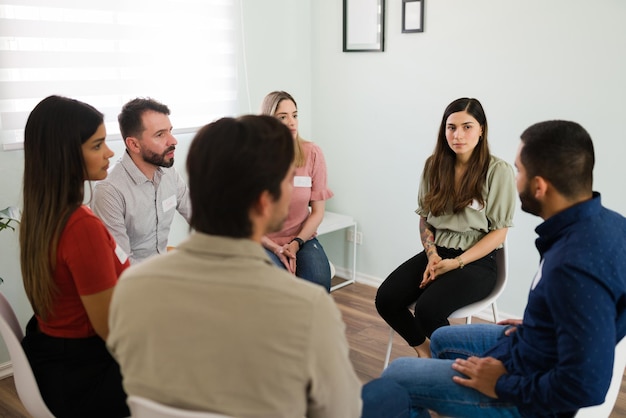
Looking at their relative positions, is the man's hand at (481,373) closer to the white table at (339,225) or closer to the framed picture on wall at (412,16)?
the white table at (339,225)

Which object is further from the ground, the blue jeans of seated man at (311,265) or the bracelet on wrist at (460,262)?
the bracelet on wrist at (460,262)

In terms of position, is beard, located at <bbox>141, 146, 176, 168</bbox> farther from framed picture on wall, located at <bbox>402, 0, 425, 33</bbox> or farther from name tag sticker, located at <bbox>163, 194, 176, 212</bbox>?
framed picture on wall, located at <bbox>402, 0, 425, 33</bbox>

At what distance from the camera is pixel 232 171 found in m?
1.10

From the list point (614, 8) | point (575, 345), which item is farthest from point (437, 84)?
point (575, 345)

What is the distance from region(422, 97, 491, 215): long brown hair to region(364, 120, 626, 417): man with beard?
92 cm

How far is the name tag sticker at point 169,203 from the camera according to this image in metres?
2.46

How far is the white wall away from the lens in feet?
9.52

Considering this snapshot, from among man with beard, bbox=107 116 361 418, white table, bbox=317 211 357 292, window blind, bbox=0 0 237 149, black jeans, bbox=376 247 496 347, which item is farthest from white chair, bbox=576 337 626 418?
window blind, bbox=0 0 237 149

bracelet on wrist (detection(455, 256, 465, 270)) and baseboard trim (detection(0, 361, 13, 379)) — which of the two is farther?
baseboard trim (detection(0, 361, 13, 379))

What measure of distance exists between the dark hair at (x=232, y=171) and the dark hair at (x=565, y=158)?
0.76 meters

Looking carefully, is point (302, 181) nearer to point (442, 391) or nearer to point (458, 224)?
point (458, 224)

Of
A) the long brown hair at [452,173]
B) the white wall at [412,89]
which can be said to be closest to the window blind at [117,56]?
the white wall at [412,89]

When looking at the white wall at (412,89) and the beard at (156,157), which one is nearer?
the beard at (156,157)

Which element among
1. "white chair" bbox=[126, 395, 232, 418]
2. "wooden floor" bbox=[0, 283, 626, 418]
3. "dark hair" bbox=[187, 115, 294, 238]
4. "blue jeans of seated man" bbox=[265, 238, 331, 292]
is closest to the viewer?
"white chair" bbox=[126, 395, 232, 418]
